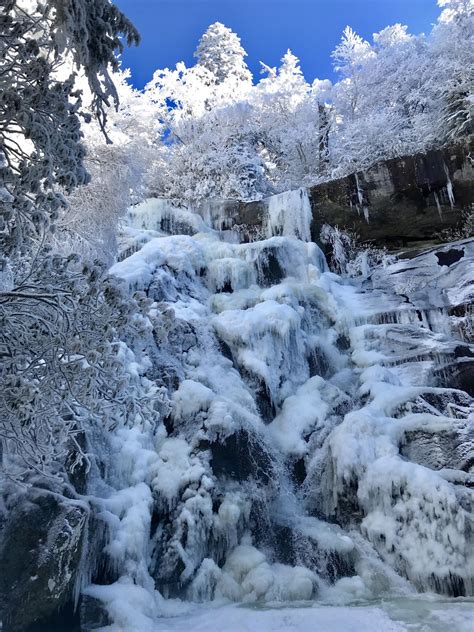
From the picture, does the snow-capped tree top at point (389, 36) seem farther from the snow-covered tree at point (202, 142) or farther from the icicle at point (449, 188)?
the icicle at point (449, 188)

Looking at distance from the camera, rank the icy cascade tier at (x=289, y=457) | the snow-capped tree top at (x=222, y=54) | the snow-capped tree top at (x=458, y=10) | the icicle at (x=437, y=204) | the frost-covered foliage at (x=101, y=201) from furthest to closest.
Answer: the snow-capped tree top at (x=222, y=54) < the snow-capped tree top at (x=458, y=10) < the icicle at (x=437, y=204) < the frost-covered foliage at (x=101, y=201) < the icy cascade tier at (x=289, y=457)

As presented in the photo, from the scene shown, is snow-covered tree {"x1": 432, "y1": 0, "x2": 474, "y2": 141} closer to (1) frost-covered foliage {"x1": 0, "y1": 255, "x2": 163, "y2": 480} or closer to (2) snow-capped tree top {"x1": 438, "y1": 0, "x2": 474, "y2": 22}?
(2) snow-capped tree top {"x1": 438, "y1": 0, "x2": 474, "y2": 22}

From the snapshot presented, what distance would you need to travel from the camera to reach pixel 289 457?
25.0 feet

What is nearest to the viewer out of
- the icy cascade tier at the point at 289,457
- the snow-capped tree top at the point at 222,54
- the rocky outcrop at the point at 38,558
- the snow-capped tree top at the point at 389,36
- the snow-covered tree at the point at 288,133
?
the rocky outcrop at the point at 38,558

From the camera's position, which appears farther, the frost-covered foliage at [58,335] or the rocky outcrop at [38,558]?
the rocky outcrop at [38,558]

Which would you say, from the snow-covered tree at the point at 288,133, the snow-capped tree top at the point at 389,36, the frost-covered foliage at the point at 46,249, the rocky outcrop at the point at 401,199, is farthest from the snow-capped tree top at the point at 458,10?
the frost-covered foliage at the point at 46,249

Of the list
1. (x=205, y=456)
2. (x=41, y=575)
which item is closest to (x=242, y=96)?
(x=205, y=456)

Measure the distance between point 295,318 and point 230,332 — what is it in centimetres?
123

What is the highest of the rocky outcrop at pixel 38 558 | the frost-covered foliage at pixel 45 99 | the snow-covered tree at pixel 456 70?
the snow-covered tree at pixel 456 70

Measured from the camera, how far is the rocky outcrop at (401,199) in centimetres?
1286

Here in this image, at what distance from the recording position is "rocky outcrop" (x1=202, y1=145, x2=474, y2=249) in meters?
12.9

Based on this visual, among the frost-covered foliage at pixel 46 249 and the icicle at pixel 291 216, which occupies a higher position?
the icicle at pixel 291 216

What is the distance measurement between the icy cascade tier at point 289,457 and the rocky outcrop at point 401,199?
2.99m

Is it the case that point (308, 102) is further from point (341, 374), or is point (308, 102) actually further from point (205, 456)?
point (205, 456)
